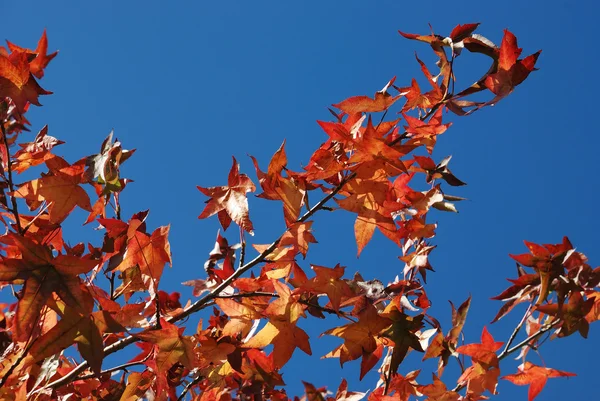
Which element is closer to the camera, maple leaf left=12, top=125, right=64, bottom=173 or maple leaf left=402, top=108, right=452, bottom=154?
maple leaf left=402, top=108, right=452, bottom=154

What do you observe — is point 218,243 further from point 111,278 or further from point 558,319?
point 558,319

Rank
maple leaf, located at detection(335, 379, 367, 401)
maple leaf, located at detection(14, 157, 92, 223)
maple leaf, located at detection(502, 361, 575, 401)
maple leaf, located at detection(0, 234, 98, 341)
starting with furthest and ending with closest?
maple leaf, located at detection(335, 379, 367, 401)
maple leaf, located at detection(502, 361, 575, 401)
maple leaf, located at detection(14, 157, 92, 223)
maple leaf, located at detection(0, 234, 98, 341)

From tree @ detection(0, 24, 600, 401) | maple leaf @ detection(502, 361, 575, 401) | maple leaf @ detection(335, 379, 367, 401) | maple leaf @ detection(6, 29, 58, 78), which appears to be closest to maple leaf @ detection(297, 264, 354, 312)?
tree @ detection(0, 24, 600, 401)

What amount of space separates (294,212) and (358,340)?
0.36 metres

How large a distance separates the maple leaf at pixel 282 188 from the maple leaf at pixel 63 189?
0.43 meters

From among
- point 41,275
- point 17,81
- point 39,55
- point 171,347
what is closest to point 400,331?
point 171,347

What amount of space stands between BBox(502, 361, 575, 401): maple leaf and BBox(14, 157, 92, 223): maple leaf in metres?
1.31

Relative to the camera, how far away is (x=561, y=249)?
1535mm

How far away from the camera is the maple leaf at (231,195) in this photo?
1415 mm

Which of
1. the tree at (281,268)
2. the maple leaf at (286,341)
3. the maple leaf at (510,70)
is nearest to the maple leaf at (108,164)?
the tree at (281,268)

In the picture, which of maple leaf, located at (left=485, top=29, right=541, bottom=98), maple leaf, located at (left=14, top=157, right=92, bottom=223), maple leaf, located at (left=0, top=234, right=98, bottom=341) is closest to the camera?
maple leaf, located at (left=0, top=234, right=98, bottom=341)

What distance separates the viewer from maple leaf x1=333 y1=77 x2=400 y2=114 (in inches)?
54.4

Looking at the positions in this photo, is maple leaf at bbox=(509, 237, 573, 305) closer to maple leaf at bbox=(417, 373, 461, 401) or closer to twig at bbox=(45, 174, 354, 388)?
maple leaf at bbox=(417, 373, 461, 401)

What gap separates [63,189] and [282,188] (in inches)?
20.6
